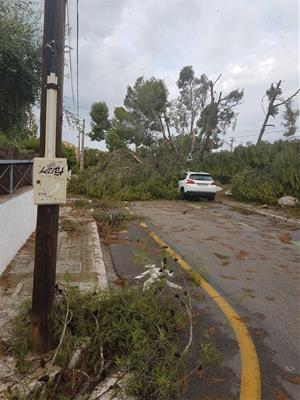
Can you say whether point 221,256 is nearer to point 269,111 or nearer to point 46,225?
point 46,225

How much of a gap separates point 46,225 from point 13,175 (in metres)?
4.86

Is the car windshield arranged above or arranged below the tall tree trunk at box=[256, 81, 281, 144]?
below

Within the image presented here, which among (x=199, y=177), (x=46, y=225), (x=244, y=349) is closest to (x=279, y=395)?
(x=244, y=349)

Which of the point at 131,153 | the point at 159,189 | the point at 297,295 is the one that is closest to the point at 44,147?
the point at 297,295

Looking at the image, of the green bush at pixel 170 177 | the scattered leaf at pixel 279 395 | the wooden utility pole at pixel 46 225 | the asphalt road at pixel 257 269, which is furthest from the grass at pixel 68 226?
the green bush at pixel 170 177

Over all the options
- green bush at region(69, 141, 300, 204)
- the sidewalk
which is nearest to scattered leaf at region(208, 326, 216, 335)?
the sidewalk

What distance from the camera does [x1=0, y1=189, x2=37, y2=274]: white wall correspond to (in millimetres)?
5836

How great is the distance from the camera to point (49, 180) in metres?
3.37

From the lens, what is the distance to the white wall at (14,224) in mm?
5836

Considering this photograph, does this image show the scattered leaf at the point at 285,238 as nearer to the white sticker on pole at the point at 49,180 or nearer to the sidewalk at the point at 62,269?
the sidewalk at the point at 62,269

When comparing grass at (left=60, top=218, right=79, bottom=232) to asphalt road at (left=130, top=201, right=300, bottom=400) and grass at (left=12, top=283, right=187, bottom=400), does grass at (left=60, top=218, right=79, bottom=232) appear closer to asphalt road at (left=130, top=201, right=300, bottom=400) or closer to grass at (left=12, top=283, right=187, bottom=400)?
asphalt road at (left=130, top=201, right=300, bottom=400)

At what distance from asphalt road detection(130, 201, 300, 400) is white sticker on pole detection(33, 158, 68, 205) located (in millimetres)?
2447

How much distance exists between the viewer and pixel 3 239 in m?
5.82

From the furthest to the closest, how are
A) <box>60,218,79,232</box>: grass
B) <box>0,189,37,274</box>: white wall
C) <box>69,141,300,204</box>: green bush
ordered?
<box>69,141,300,204</box>: green bush
<box>60,218,79,232</box>: grass
<box>0,189,37,274</box>: white wall
